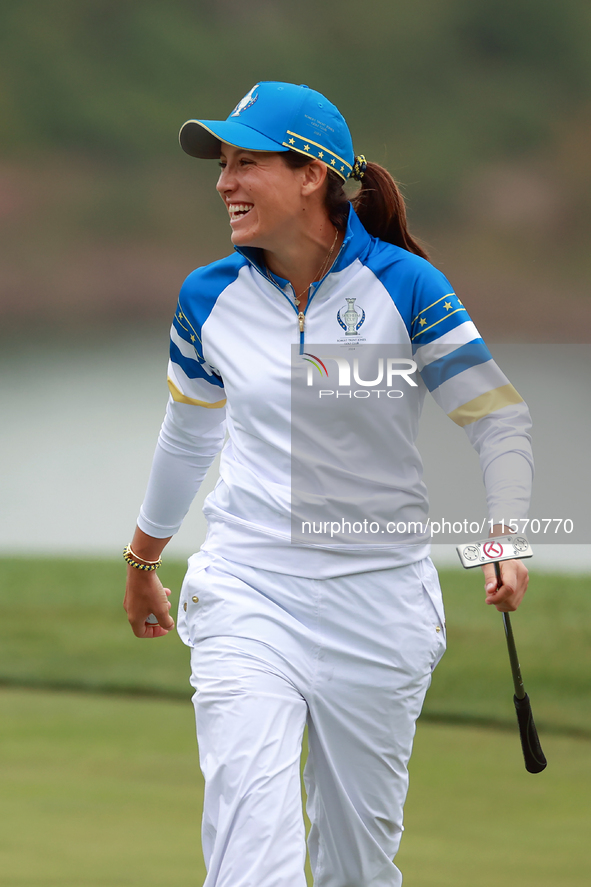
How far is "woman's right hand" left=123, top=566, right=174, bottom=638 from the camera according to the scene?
1951mm

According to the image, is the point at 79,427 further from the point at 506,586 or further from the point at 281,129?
the point at 506,586

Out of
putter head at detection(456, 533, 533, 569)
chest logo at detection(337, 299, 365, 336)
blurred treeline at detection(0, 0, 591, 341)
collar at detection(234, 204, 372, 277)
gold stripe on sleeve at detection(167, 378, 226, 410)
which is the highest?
blurred treeline at detection(0, 0, 591, 341)

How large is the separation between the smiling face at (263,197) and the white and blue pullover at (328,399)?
5cm

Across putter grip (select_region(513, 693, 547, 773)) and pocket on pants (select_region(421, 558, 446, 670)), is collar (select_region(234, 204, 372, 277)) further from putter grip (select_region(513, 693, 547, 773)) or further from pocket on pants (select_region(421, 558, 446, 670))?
putter grip (select_region(513, 693, 547, 773))

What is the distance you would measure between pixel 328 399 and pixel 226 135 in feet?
1.30

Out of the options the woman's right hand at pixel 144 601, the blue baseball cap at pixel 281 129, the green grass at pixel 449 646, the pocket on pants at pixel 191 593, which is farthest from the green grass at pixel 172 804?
the blue baseball cap at pixel 281 129

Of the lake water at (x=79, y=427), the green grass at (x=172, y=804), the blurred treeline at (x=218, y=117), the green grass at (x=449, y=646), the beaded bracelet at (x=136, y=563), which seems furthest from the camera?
the lake water at (x=79, y=427)

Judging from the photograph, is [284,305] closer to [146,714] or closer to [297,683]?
[297,683]

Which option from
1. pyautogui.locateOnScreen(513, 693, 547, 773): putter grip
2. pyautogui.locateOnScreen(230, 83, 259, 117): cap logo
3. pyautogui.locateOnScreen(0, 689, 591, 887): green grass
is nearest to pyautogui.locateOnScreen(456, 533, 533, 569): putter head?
pyautogui.locateOnScreen(513, 693, 547, 773): putter grip

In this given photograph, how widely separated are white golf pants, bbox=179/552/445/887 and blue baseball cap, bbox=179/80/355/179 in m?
0.59

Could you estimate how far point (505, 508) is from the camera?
59.2 inches

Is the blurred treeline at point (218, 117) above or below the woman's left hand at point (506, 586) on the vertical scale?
above

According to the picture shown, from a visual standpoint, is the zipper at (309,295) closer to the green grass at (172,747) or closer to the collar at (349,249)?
the collar at (349,249)

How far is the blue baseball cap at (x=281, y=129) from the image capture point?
1.63 metres
